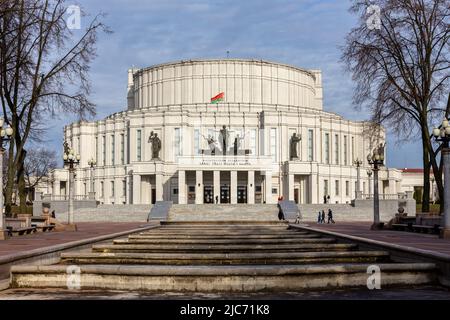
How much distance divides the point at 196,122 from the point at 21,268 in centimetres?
6963

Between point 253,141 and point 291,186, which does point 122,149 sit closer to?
point 253,141

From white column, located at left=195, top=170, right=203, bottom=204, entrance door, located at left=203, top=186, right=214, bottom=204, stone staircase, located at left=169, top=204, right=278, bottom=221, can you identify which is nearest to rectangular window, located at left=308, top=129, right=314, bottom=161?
entrance door, located at left=203, top=186, right=214, bottom=204

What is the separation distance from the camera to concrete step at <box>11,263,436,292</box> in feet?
39.7

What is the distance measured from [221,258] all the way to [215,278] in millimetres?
3144

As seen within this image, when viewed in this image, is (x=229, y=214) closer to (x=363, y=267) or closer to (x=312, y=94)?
(x=363, y=267)

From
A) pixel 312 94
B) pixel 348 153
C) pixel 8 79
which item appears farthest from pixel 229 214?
pixel 312 94

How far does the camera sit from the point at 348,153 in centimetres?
8738

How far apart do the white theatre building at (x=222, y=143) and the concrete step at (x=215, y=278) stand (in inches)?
2261

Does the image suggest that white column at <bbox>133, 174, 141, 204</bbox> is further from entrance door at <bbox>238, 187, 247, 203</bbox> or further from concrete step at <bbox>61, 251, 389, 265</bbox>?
concrete step at <bbox>61, 251, 389, 265</bbox>

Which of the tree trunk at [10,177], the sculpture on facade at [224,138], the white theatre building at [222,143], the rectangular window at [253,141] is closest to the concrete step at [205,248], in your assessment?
the tree trunk at [10,177]

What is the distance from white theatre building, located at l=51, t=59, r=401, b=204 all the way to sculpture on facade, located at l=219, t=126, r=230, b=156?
19 cm

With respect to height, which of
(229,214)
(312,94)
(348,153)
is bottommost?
(229,214)

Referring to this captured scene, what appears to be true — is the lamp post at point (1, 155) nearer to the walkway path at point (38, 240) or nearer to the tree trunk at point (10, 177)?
the walkway path at point (38, 240)
